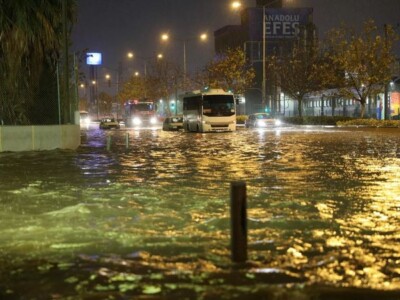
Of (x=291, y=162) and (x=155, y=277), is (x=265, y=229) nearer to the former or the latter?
(x=155, y=277)

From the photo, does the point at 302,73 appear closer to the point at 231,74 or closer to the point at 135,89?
the point at 231,74

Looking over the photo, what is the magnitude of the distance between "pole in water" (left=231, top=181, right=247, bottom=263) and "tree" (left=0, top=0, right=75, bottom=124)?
56.2 ft

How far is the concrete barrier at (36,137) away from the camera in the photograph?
853 inches

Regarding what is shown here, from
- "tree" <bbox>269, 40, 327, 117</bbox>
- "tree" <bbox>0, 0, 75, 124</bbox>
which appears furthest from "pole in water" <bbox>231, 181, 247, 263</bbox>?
"tree" <bbox>269, 40, 327, 117</bbox>

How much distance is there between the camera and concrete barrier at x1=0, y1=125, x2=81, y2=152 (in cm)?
2166

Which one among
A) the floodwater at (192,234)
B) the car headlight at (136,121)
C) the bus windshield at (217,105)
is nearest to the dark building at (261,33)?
the car headlight at (136,121)

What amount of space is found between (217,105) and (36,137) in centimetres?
2251

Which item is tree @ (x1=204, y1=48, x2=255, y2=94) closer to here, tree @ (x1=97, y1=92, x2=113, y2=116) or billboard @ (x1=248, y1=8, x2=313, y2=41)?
billboard @ (x1=248, y1=8, x2=313, y2=41)

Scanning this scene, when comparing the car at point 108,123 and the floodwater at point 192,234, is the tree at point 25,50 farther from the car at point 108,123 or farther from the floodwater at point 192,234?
the car at point 108,123

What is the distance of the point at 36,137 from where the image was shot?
880 inches

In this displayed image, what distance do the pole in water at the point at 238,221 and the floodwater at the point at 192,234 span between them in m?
0.14

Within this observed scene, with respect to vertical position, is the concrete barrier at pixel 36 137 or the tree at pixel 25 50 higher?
the tree at pixel 25 50

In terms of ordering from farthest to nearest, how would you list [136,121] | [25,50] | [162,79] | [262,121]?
[162,79]
[136,121]
[262,121]
[25,50]

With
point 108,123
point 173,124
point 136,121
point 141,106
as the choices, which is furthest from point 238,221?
point 136,121
